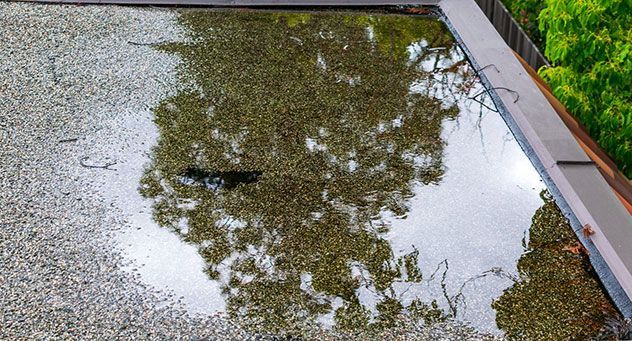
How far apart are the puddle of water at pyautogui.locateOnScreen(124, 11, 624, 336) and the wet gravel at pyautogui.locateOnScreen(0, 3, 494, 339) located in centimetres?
15

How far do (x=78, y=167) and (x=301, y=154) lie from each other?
1.12m

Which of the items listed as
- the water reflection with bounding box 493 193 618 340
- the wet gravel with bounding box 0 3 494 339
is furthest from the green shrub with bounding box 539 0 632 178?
the wet gravel with bounding box 0 3 494 339

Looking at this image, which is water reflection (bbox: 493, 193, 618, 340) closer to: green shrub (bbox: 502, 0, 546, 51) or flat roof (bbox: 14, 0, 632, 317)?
flat roof (bbox: 14, 0, 632, 317)

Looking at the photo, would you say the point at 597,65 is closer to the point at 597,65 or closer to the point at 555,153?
the point at 597,65

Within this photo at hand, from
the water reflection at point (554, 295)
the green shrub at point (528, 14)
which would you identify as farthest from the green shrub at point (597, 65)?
the green shrub at point (528, 14)

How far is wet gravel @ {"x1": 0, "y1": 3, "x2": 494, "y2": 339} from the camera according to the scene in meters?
2.95

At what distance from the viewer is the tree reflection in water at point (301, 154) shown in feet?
10.4

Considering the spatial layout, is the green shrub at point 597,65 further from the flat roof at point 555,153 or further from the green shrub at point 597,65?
the flat roof at point 555,153

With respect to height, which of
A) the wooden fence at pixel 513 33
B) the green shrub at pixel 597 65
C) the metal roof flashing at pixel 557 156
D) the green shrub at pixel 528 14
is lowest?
the metal roof flashing at pixel 557 156

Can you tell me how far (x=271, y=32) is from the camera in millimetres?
5391

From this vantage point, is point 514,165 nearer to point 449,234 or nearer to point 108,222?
point 449,234

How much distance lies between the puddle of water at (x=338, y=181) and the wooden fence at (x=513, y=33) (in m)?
1.77

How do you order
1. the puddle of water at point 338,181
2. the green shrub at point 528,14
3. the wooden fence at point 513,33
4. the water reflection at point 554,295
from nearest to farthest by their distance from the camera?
the water reflection at point 554,295 → the puddle of water at point 338,181 → the wooden fence at point 513,33 → the green shrub at point 528,14

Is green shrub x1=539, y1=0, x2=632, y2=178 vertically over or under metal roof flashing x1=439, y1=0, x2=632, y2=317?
over
